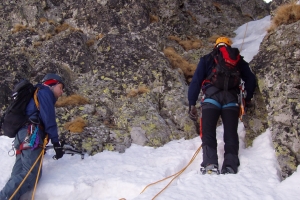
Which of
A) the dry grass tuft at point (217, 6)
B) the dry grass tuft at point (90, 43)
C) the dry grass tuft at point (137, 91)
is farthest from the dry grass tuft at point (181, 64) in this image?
the dry grass tuft at point (217, 6)

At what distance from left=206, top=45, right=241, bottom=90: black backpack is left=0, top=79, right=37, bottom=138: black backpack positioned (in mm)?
4083

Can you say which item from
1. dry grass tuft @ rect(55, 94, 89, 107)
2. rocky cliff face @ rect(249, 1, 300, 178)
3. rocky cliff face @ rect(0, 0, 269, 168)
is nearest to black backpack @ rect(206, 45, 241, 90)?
rocky cliff face @ rect(249, 1, 300, 178)

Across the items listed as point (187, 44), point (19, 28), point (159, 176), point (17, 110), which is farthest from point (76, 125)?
point (187, 44)

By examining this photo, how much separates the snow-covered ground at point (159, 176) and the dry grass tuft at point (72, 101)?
186cm

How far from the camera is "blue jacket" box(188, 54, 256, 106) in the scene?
677 cm

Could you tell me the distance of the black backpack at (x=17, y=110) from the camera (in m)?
5.99

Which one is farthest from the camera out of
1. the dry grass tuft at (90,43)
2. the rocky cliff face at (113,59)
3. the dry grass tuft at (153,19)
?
the dry grass tuft at (153,19)

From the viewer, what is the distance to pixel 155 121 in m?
8.22

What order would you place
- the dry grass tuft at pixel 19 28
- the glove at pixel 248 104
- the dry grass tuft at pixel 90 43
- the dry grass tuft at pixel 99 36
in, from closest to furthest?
the glove at pixel 248 104, the dry grass tuft at pixel 90 43, the dry grass tuft at pixel 99 36, the dry grass tuft at pixel 19 28

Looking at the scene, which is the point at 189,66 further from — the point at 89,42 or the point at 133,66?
the point at 89,42

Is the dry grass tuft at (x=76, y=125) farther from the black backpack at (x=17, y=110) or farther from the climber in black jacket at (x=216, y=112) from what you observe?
the climber in black jacket at (x=216, y=112)

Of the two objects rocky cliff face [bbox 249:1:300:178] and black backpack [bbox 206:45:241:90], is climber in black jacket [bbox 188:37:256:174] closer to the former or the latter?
black backpack [bbox 206:45:241:90]

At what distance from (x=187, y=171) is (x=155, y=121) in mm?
2270

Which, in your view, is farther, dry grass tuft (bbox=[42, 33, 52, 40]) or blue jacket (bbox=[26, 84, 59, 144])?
dry grass tuft (bbox=[42, 33, 52, 40])
